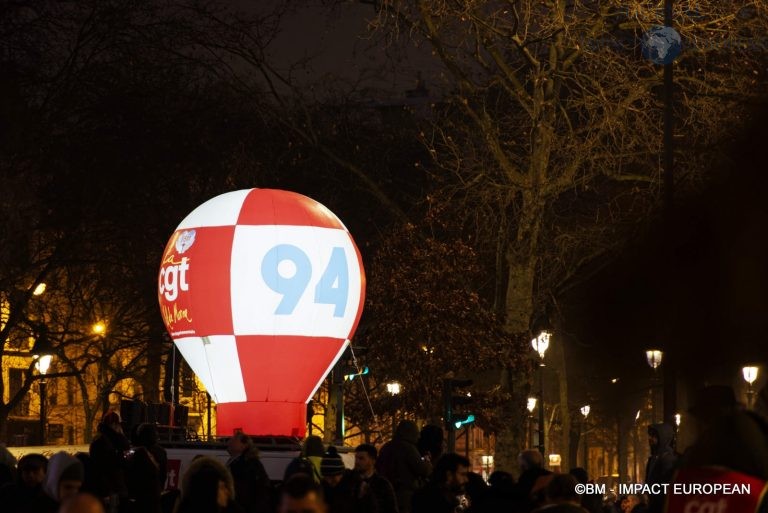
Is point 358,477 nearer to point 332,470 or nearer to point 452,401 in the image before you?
point 332,470

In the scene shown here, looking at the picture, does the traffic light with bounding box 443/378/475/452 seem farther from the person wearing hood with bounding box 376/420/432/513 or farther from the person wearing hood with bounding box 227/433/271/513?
the person wearing hood with bounding box 227/433/271/513

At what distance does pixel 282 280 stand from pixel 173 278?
1889 mm

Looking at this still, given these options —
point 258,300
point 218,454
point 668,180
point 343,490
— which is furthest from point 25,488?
point 668,180

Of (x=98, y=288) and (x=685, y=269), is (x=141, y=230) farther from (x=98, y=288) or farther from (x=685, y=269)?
(x=685, y=269)

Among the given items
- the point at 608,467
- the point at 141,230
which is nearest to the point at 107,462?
the point at 141,230

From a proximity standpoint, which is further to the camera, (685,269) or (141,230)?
(141,230)

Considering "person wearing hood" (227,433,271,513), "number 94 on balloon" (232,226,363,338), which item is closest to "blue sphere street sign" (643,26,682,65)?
"number 94 on balloon" (232,226,363,338)

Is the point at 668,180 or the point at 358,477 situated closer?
the point at 358,477

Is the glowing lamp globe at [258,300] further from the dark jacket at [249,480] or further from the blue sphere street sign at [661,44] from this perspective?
the dark jacket at [249,480]

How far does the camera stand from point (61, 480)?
938cm

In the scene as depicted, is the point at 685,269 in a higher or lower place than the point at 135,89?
lower

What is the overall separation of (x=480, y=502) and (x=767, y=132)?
57.5 feet

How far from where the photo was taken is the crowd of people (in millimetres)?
6977

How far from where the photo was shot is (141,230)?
34.3 metres
